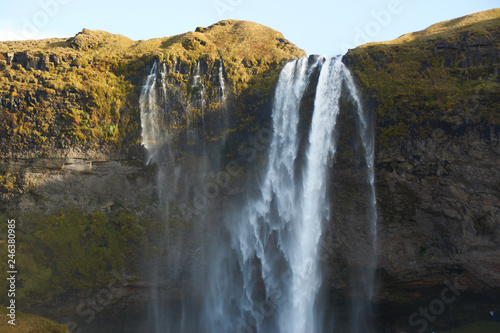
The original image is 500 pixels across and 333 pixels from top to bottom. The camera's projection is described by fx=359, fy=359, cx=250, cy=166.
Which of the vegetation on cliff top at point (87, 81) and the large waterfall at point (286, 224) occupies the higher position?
the vegetation on cliff top at point (87, 81)

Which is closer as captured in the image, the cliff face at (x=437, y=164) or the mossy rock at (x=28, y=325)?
the mossy rock at (x=28, y=325)

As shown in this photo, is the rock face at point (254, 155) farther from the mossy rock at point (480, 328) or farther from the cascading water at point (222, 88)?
the mossy rock at point (480, 328)

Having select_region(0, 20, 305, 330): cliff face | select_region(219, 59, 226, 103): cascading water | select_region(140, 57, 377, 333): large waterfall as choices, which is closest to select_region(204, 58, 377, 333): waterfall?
select_region(140, 57, 377, 333): large waterfall

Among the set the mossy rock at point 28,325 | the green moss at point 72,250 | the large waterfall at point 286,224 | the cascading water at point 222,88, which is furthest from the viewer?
the cascading water at point 222,88

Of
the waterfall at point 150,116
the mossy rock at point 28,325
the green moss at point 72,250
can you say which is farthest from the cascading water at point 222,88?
the mossy rock at point 28,325

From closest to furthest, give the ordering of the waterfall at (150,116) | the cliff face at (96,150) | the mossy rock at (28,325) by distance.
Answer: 1. the mossy rock at (28,325)
2. the cliff face at (96,150)
3. the waterfall at (150,116)

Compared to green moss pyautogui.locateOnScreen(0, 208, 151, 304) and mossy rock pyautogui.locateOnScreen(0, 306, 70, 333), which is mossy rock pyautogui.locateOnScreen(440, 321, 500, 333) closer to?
green moss pyautogui.locateOnScreen(0, 208, 151, 304)

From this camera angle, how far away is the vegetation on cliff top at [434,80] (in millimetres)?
22031

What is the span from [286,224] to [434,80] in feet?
45.1

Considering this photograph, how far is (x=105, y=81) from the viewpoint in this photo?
92.3ft

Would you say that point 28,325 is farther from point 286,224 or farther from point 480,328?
point 480,328

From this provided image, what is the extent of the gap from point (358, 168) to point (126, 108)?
17.9m

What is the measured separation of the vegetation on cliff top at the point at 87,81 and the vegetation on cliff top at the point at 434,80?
7907mm

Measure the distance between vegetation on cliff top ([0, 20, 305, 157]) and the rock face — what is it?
4.2 inches
